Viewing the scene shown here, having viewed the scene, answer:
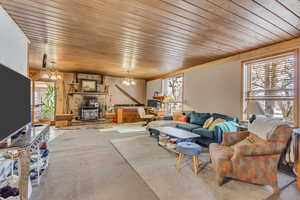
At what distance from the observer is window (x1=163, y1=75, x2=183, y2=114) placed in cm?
617

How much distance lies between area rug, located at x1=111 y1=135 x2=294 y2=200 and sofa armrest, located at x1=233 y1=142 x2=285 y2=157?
485 millimetres

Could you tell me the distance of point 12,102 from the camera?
1567 millimetres

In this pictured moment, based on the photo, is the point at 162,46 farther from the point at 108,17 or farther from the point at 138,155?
the point at 138,155

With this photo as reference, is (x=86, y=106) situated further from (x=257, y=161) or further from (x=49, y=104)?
(x=257, y=161)

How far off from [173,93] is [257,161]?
15.9ft

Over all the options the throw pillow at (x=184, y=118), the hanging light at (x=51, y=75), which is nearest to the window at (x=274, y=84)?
the throw pillow at (x=184, y=118)

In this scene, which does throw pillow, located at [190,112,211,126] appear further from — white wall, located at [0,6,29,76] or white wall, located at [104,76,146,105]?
white wall, located at [104,76,146,105]

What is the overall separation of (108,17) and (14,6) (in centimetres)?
119

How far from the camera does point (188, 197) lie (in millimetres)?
1767

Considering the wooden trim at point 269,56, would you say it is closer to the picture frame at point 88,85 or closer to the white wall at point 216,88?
the white wall at point 216,88

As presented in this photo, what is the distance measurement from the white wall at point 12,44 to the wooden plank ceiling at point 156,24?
107mm

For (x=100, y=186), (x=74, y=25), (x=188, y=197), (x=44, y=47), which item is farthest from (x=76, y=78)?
(x=188, y=197)

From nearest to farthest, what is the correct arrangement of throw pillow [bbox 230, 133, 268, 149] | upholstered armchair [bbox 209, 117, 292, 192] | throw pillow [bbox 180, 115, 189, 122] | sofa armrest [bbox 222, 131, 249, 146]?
upholstered armchair [bbox 209, 117, 292, 192] < throw pillow [bbox 230, 133, 268, 149] < sofa armrest [bbox 222, 131, 249, 146] < throw pillow [bbox 180, 115, 189, 122]

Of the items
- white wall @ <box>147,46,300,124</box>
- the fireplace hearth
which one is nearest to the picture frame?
the fireplace hearth
